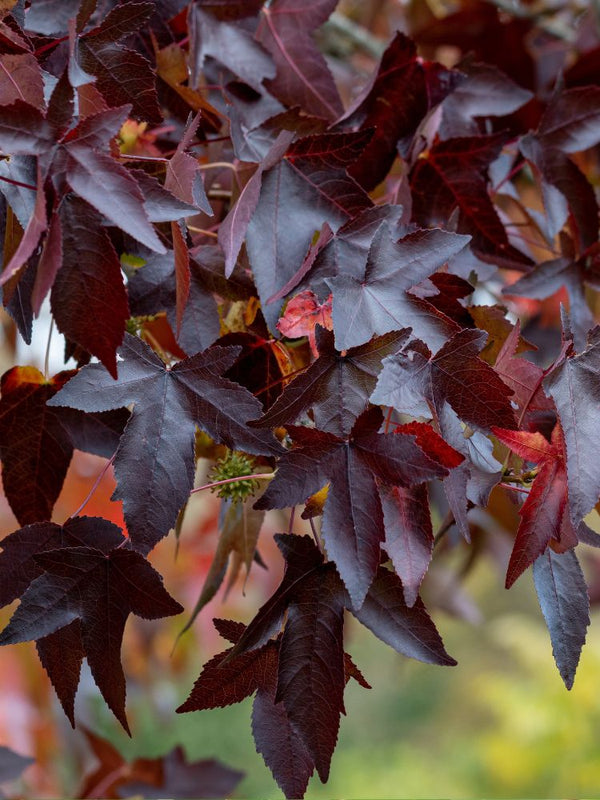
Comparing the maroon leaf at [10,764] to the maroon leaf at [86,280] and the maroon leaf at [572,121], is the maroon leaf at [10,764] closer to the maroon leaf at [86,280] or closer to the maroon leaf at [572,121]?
the maroon leaf at [86,280]

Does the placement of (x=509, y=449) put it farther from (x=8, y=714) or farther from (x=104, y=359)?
(x=8, y=714)

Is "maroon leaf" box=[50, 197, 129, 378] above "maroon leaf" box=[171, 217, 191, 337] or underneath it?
above

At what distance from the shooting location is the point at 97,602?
48 centimetres

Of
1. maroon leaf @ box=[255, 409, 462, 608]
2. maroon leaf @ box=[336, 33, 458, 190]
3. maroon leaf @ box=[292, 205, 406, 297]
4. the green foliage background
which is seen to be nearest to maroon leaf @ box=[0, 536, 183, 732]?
maroon leaf @ box=[255, 409, 462, 608]

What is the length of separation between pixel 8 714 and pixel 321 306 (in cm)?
227

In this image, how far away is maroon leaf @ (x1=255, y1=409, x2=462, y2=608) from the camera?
42cm

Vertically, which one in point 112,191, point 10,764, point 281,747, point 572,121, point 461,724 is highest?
point 112,191

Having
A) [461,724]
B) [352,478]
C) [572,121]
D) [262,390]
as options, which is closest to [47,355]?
[262,390]

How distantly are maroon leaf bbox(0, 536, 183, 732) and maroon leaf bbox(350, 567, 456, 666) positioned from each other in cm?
12

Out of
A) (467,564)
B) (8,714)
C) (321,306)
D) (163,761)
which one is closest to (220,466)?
(321,306)

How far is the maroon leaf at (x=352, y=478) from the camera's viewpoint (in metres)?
0.42

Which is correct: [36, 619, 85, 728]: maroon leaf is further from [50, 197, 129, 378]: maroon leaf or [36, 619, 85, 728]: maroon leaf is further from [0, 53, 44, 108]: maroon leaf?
[0, 53, 44, 108]: maroon leaf

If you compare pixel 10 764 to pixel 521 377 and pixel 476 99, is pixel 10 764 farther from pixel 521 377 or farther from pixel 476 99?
pixel 476 99

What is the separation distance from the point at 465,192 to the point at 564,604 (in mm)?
344
